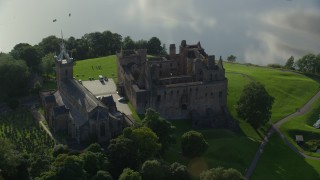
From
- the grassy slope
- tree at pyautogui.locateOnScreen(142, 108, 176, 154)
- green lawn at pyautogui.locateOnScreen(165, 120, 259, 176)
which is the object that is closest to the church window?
tree at pyautogui.locateOnScreen(142, 108, 176, 154)

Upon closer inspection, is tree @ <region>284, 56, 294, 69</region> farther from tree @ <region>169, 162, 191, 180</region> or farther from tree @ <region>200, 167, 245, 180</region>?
tree @ <region>200, 167, 245, 180</region>

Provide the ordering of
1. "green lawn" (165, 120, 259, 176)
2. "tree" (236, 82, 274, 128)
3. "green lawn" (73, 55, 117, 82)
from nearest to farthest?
"green lawn" (165, 120, 259, 176) → "tree" (236, 82, 274, 128) → "green lawn" (73, 55, 117, 82)

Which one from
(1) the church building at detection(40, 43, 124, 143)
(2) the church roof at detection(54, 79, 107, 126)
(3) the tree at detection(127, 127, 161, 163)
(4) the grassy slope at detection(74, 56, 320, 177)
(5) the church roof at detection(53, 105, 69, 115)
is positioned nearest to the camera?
(3) the tree at detection(127, 127, 161, 163)

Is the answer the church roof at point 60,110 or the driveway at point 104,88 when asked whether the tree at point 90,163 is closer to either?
the church roof at point 60,110

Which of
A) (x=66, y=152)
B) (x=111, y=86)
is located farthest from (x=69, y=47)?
(x=66, y=152)

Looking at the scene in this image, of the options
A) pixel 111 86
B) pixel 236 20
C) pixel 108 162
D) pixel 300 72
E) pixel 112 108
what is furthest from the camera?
pixel 236 20

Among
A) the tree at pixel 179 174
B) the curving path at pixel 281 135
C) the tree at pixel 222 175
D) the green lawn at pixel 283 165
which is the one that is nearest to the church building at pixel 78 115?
the tree at pixel 179 174

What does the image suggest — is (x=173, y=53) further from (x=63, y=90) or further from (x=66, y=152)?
(x=66, y=152)

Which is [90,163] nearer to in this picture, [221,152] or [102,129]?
[102,129]
